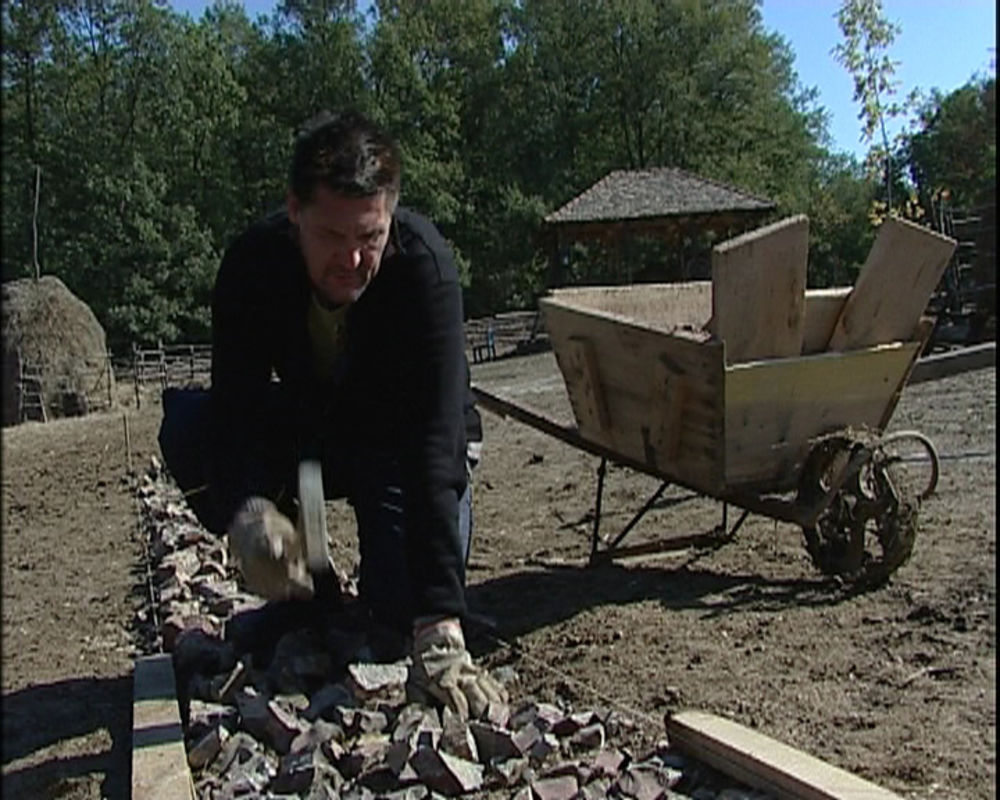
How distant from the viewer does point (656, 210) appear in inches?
993

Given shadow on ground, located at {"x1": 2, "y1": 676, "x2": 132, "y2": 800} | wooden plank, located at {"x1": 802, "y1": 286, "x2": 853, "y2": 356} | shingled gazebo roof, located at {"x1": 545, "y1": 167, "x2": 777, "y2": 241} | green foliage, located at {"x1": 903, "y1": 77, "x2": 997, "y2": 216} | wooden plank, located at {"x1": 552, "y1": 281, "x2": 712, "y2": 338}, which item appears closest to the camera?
shadow on ground, located at {"x1": 2, "y1": 676, "x2": 132, "y2": 800}

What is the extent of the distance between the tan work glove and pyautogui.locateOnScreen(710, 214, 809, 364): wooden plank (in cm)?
195

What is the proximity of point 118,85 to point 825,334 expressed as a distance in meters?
28.2

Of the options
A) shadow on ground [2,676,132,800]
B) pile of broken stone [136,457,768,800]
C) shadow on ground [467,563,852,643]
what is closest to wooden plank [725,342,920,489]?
shadow on ground [467,563,852,643]

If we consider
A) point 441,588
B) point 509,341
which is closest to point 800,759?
point 441,588

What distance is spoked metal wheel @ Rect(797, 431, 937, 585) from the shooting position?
3756 millimetres

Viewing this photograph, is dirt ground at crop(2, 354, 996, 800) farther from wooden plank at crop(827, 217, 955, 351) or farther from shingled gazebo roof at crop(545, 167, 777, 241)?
shingled gazebo roof at crop(545, 167, 777, 241)

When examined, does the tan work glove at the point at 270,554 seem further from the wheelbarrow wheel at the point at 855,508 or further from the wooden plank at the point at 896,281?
the wooden plank at the point at 896,281

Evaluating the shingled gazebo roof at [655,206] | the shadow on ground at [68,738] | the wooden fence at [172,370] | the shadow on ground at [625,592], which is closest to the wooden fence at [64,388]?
the wooden fence at [172,370]

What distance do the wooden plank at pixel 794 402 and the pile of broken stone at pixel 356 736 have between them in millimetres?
1204

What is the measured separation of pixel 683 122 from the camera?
1661 inches

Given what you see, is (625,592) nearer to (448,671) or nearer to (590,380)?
(590,380)

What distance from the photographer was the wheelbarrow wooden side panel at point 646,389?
3.85 metres

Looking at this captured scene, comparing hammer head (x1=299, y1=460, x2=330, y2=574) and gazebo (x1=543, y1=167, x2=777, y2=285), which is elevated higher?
gazebo (x1=543, y1=167, x2=777, y2=285)
